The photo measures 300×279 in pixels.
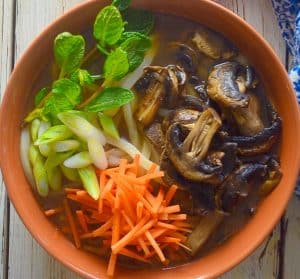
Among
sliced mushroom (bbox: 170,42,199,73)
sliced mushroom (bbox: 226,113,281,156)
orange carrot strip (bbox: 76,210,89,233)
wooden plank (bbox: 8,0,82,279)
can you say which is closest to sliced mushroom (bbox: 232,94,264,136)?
sliced mushroom (bbox: 226,113,281,156)

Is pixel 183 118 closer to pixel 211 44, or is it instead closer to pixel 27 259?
pixel 211 44

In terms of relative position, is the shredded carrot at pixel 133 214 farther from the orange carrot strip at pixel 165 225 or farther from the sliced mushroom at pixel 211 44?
the sliced mushroom at pixel 211 44

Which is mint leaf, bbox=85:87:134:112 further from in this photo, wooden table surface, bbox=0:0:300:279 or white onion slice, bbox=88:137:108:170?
wooden table surface, bbox=0:0:300:279

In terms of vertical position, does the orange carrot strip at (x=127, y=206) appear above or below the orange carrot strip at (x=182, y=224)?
above

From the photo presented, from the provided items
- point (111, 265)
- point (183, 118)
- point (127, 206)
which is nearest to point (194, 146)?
point (183, 118)

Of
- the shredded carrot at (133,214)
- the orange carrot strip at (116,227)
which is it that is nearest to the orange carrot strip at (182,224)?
the shredded carrot at (133,214)
